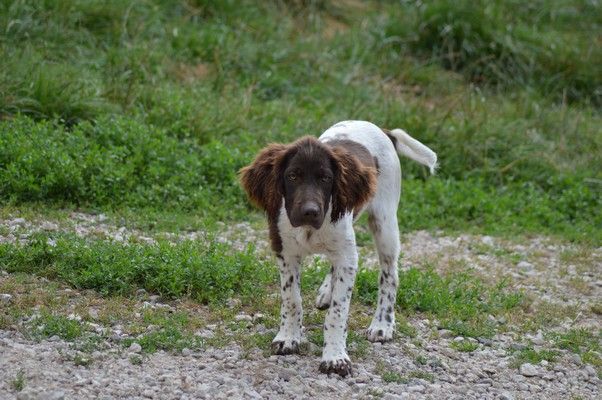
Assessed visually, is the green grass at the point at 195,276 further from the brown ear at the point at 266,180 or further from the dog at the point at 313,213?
the brown ear at the point at 266,180

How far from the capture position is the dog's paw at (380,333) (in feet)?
19.6

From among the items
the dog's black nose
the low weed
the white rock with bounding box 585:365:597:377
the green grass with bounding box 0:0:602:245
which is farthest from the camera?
the green grass with bounding box 0:0:602:245

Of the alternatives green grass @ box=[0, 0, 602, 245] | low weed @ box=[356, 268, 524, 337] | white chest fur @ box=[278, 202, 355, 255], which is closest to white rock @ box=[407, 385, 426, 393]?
white chest fur @ box=[278, 202, 355, 255]

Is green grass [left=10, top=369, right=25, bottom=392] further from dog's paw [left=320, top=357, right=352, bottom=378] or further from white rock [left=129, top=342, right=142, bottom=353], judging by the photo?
dog's paw [left=320, top=357, right=352, bottom=378]

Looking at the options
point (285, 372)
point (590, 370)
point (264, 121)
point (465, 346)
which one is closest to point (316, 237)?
point (285, 372)

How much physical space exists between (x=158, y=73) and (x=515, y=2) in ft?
19.6

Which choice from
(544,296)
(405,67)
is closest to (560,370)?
(544,296)

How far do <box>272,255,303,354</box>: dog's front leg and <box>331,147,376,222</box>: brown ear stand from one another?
0.39 metres

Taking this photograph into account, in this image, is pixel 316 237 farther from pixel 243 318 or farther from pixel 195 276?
pixel 195 276

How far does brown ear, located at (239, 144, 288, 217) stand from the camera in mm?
5504

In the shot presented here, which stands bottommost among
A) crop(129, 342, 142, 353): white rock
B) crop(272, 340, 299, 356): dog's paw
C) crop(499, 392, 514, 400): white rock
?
crop(499, 392, 514, 400): white rock

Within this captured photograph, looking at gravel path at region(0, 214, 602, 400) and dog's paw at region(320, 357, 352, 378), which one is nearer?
gravel path at region(0, 214, 602, 400)

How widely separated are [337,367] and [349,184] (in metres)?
1.06

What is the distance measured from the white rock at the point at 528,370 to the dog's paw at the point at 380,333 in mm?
833
